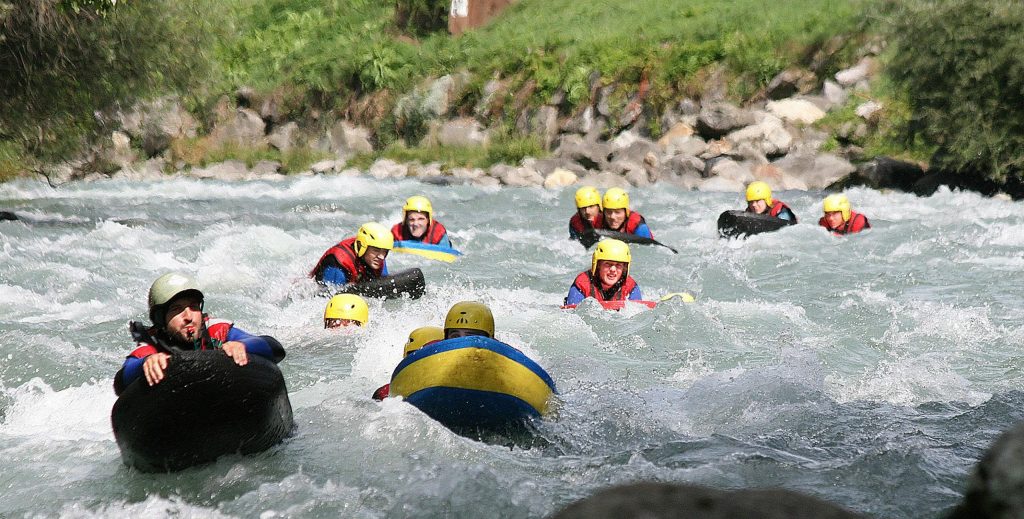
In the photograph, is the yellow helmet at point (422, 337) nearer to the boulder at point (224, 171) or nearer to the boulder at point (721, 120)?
the boulder at point (721, 120)

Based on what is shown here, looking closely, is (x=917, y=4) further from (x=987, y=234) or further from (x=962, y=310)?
(x=962, y=310)

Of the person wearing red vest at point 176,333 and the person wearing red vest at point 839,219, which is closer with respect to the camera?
the person wearing red vest at point 176,333

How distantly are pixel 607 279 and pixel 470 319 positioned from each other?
10.9 ft

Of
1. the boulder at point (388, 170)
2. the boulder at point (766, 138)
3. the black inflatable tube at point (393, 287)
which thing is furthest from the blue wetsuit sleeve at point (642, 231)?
the boulder at point (388, 170)

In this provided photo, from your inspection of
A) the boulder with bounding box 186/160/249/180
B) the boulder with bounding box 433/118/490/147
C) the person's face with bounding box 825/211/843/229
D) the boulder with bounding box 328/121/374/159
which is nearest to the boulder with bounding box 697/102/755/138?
the boulder with bounding box 433/118/490/147

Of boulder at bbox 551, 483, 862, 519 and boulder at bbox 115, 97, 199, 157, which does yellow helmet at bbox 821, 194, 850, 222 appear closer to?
boulder at bbox 551, 483, 862, 519

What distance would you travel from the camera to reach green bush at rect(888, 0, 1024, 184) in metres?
17.3

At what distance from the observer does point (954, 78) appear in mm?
18203

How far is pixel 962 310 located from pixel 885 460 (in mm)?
4810

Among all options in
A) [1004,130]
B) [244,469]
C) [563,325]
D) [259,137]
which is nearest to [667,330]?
[563,325]

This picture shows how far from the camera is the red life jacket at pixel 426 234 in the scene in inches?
461

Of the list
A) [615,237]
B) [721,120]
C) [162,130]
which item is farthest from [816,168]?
[162,130]

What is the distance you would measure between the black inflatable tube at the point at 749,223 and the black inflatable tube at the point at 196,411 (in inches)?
363

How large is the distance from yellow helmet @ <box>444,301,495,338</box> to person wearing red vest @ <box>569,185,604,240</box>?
7024 millimetres
